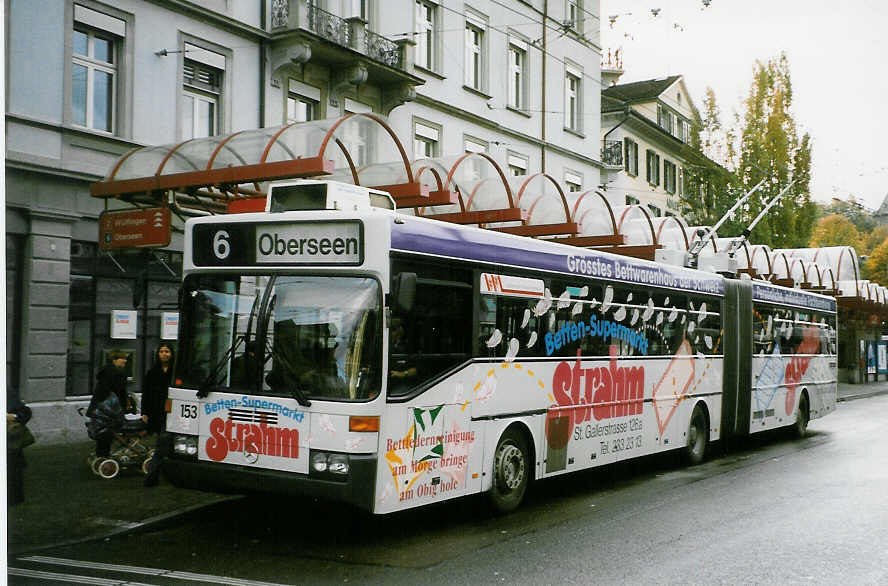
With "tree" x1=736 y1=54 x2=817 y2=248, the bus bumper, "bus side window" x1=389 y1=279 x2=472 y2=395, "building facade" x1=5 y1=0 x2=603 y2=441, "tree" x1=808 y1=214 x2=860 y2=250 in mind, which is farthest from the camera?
"tree" x1=808 y1=214 x2=860 y2=250

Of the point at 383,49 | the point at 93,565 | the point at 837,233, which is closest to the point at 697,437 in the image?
the point at 93,565

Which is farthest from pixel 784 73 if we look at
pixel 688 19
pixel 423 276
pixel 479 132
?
pixel 423 276

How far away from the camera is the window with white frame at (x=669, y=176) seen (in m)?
46.2

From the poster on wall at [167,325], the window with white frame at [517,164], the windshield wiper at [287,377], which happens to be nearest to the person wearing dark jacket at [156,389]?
the windshield wiper at [287,377]

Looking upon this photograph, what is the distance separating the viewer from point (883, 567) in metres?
7.37

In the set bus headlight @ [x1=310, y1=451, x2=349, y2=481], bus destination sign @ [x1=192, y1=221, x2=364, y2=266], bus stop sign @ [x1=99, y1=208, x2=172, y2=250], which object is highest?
bus stop sign @ [x1=99, y1=208, x2=172, y2=250]

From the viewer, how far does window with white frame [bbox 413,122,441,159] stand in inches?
919

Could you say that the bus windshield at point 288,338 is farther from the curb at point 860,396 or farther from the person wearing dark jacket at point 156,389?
the curb at point 860,396

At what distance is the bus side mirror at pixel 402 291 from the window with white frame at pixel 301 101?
12496mm

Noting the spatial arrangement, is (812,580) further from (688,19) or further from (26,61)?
(26,61)

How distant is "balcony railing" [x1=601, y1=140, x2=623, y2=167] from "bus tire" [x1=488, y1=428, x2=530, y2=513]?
27.9 meters

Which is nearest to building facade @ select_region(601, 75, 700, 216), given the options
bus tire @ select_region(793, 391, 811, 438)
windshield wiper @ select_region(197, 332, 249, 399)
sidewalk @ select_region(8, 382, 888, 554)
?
bus tire @ select_region(793, 391, 811, 438)

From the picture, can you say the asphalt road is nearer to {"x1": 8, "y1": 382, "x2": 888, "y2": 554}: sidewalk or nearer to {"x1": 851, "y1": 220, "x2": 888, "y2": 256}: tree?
{"x1": 8, "y1": 382, "x2": 888, "y2": 554}: sidewalk

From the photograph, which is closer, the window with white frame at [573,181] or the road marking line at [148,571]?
the road marking line at [148,571]
